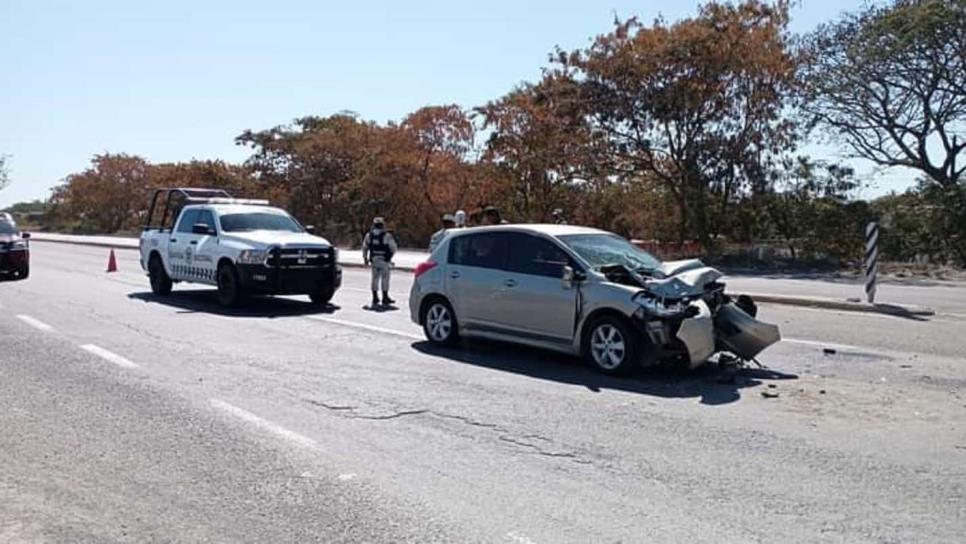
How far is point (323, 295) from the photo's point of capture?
17.6 meters

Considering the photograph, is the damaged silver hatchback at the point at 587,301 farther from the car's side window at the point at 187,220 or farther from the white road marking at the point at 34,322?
the car's side window at the point at 187,220

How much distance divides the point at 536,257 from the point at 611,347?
154 cm

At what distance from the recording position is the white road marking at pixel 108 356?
35.2 ft

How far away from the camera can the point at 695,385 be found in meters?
9.74

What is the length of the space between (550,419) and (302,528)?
10.4 feet

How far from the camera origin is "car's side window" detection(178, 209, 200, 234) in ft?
61.0

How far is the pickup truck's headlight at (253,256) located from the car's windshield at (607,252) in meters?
7.29

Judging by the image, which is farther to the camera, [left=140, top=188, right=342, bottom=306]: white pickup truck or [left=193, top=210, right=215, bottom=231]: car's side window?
[left=193, top=210, right=215, bottom=231]: car's side window

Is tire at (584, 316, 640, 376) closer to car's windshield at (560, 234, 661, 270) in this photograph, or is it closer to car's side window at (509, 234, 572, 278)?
car's windshield at (560, 234, 661, 270)

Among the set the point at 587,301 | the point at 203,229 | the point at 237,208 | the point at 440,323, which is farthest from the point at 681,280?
the point at 237,208

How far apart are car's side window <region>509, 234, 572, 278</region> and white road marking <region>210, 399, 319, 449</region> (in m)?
3.96

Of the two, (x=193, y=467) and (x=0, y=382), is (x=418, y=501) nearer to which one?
(x=193, y=467)

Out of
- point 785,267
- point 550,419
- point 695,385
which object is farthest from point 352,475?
point 785,267

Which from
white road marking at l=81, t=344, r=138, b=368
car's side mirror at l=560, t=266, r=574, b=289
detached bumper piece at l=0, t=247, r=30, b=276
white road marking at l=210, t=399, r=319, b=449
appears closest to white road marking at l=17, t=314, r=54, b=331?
white road marking at l=81, t=344, r=138, b=368
